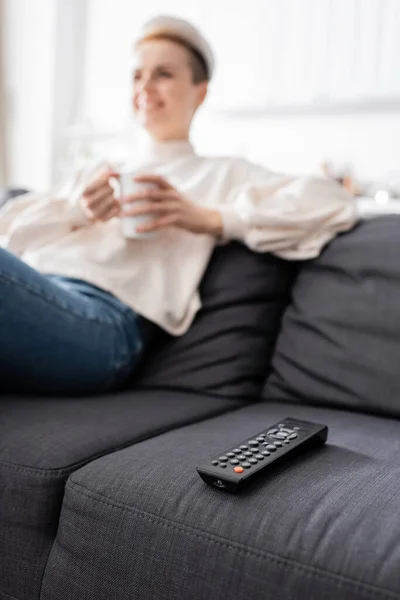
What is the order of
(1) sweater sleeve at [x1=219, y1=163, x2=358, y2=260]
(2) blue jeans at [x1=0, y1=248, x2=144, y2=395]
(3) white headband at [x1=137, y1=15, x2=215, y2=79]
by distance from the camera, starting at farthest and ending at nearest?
(3) white headband at [x1=137, y1=15, x2=215, y2=79] → (1) sweater sleeve at [x1=219, y1=163, x2=358, y2=260] → (2) blue jeans at [x1=0, y1=248, x2=144, y2=395]

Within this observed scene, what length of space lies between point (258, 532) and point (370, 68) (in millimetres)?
2765

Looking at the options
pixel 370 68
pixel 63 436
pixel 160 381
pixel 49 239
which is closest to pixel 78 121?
pixel 370 68

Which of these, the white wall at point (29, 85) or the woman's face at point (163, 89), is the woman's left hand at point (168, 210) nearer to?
the woman's face at point (163, 89)

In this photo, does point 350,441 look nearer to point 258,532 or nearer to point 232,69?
→ point 258,532

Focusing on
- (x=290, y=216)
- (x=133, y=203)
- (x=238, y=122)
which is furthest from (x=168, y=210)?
(x=238, y=122)

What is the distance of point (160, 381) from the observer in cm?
133

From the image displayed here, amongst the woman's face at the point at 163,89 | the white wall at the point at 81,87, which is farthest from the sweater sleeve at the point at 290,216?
the white wall at the point at 81,87

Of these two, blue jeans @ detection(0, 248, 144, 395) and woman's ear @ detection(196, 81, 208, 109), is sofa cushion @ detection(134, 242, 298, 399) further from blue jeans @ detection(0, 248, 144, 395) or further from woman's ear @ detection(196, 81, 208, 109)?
woman's ear @ detection(196, 81, 208, 109)

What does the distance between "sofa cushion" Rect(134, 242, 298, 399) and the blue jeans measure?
0.09 meters

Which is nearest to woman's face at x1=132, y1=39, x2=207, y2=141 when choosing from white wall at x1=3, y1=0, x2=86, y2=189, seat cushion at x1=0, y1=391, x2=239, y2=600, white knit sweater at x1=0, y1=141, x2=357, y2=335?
white knit sweater at x1=0, y1=141, x2=357, y2=335

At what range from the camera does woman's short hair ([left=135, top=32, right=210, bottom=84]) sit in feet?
5.13

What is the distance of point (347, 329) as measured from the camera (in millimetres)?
1240

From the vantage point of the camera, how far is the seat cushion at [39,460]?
2.94 feet

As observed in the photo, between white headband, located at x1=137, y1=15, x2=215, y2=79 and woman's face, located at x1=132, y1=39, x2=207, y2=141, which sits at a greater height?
white headband, located at x1=137, y1=15, x2=215, y2=79
